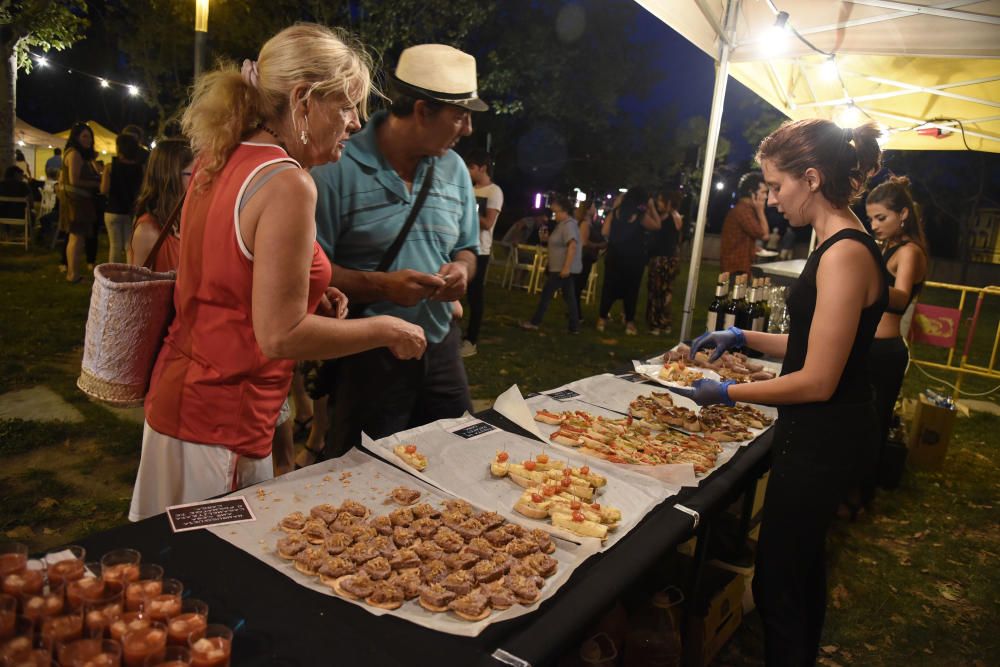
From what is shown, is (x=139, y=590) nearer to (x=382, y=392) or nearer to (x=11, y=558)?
(x=11, y=558)

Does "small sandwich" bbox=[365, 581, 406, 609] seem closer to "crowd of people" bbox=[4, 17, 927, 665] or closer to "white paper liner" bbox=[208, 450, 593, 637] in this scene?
"white paper liner" bbox=[208, 450, 593, 637]

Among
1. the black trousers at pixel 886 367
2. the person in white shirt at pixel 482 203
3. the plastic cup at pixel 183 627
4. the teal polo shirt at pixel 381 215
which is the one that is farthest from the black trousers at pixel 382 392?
the person in white shirt at pixel 482 203

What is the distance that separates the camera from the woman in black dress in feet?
6.92

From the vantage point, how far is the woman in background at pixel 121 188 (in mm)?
7879

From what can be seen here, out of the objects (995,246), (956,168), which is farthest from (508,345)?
(995,246)

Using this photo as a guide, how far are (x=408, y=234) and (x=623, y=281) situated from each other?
763cm

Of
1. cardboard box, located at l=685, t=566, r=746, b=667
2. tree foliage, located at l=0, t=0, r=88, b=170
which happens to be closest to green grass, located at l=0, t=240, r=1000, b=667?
cardboard box, located at l=685, t=566, r=746, b=667

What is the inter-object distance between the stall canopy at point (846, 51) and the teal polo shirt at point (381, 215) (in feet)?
7.13

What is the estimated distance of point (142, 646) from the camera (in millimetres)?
1073

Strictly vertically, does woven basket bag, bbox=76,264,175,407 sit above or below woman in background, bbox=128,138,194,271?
below

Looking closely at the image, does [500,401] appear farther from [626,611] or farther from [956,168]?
[956,168]

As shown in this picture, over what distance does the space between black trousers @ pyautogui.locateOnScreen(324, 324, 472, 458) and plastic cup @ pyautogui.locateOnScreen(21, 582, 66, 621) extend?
1.48m

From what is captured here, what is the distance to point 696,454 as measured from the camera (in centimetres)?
261

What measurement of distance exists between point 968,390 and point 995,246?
32443mm
